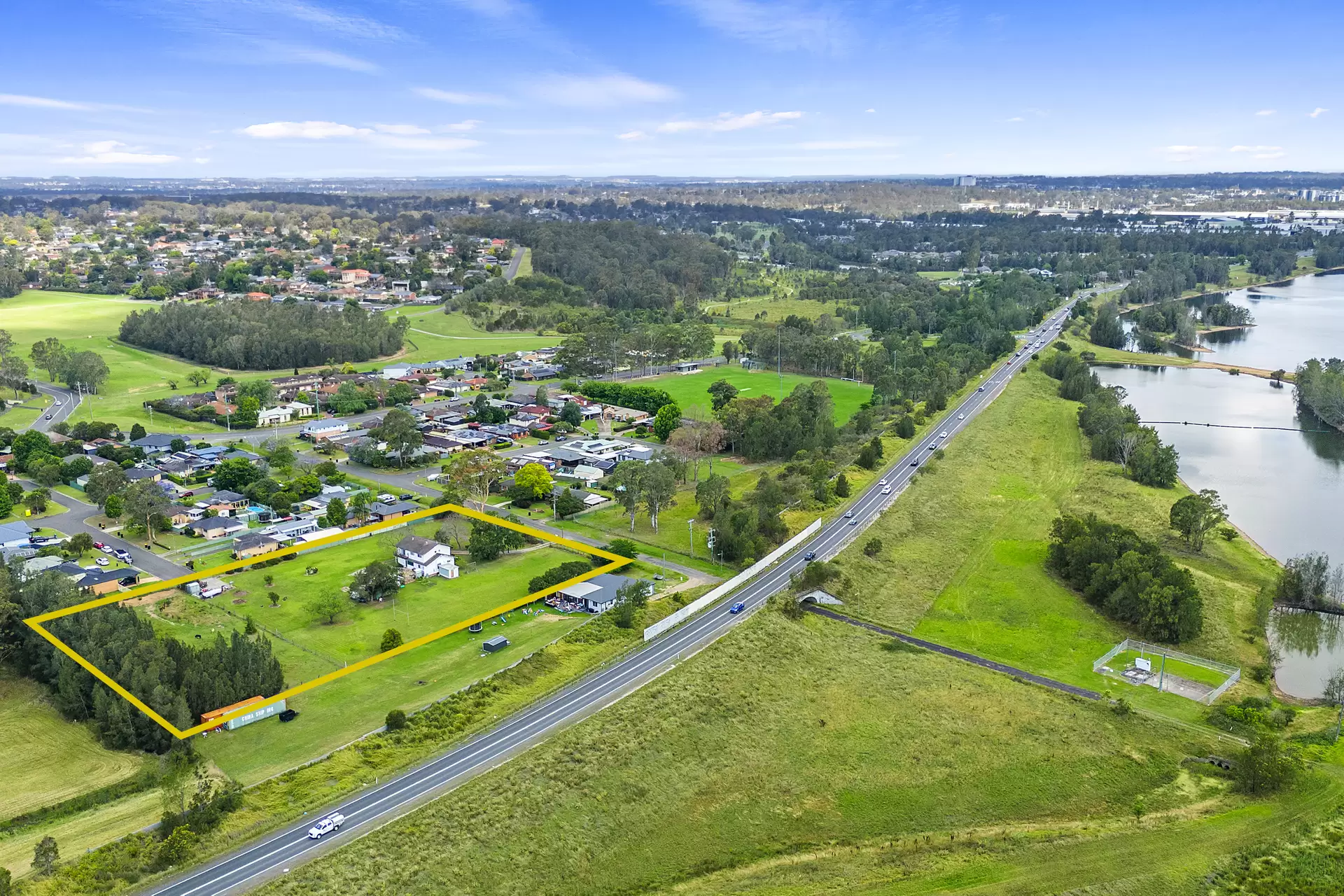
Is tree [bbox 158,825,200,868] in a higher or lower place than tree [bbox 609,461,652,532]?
lower

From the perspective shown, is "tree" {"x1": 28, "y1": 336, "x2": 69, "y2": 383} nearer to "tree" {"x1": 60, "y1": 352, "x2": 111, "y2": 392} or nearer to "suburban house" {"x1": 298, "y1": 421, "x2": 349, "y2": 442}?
"tree" {"x1": 60, "y1": 352, "x2": 111, "y2": 392}

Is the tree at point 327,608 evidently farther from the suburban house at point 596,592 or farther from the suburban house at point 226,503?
the suburban house at point 226,503

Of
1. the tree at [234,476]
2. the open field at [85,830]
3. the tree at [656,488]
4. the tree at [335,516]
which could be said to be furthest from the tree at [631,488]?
the open field at [85,830]

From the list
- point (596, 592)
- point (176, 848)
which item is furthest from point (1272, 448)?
point (176, 848)

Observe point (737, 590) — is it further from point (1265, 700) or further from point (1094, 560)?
point (1265, 700)

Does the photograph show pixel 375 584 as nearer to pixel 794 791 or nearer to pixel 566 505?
pixel 566 505

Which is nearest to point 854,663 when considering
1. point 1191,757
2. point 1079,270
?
point 1191,757

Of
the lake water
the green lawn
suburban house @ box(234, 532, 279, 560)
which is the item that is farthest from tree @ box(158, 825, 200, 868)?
the green lawn
